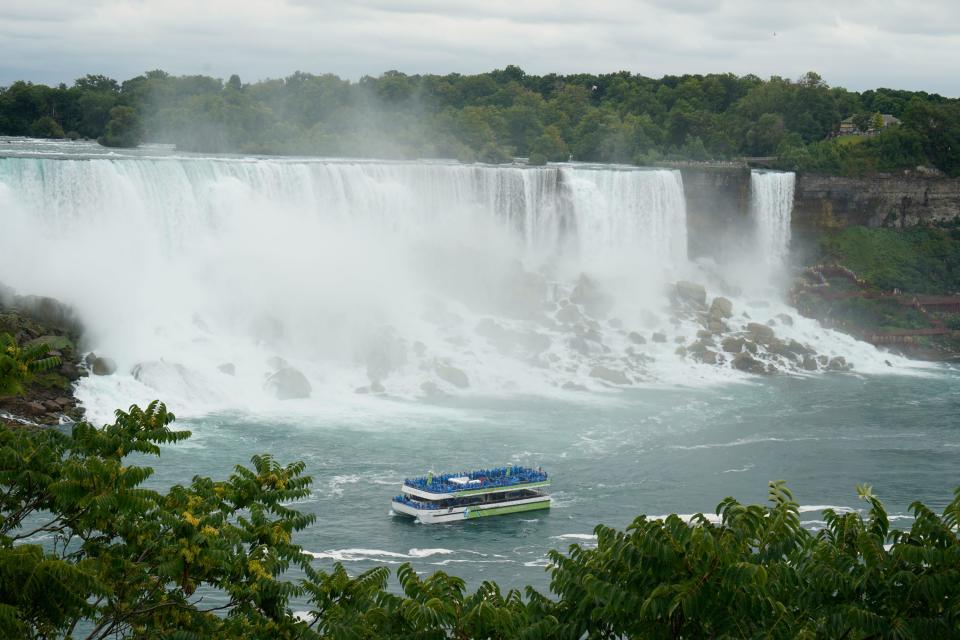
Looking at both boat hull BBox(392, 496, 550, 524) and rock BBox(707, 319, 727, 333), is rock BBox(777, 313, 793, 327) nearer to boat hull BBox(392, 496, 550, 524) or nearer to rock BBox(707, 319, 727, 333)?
rock BBox(707, 319, 727, 333)

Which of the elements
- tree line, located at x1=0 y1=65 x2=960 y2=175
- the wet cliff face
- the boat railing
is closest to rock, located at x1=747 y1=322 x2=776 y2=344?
the wet cliff face

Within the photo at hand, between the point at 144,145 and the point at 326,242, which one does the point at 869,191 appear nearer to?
the point at 326,242

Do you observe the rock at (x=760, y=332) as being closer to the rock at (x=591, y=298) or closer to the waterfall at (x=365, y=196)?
the rock at (x=591, y=298)

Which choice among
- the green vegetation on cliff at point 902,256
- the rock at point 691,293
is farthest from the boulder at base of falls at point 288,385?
the green vegetation on cliff at point 902,256

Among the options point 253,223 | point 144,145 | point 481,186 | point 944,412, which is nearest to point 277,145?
point 144,145

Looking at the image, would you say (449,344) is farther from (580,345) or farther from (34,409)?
(34,409)
